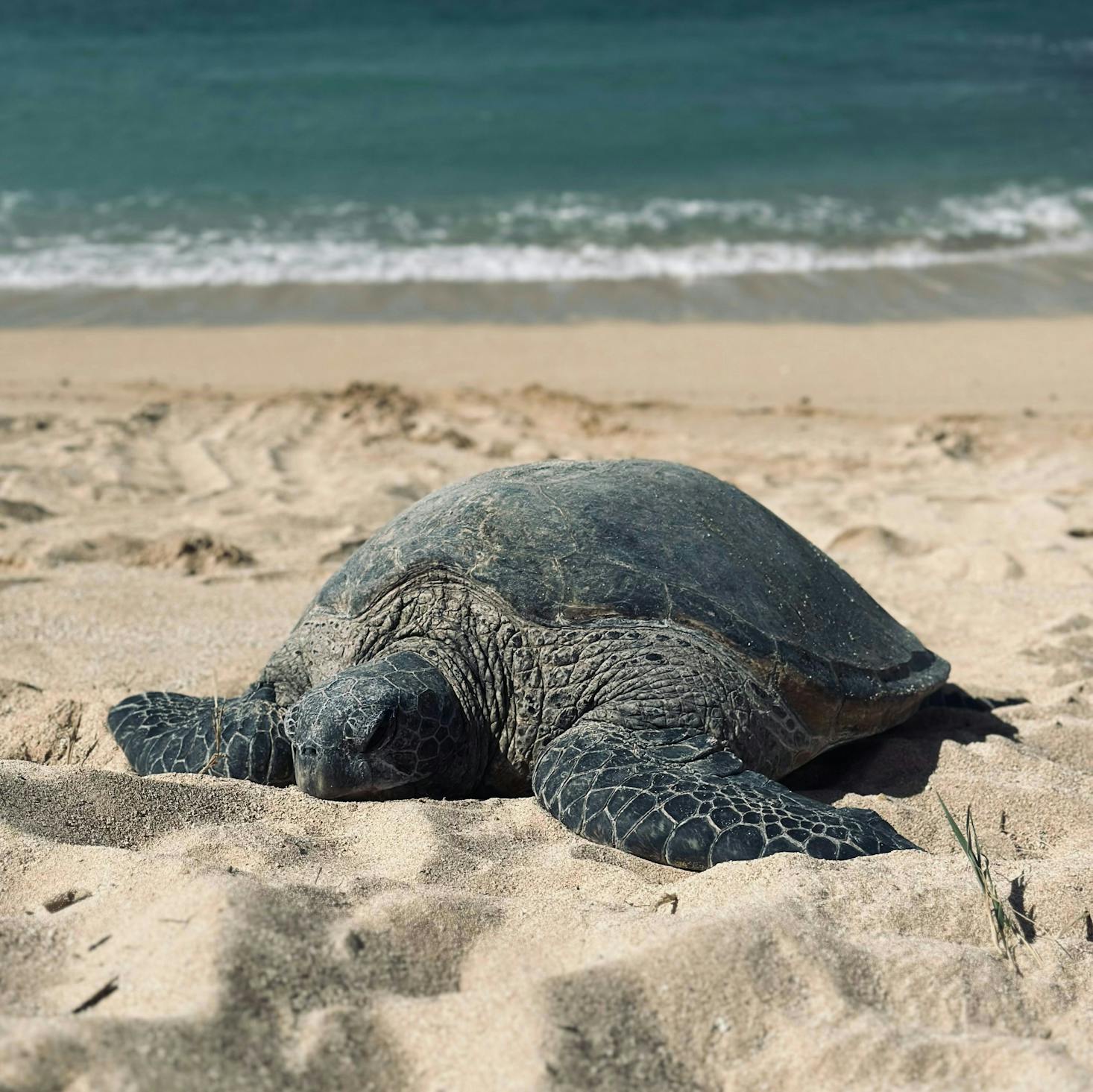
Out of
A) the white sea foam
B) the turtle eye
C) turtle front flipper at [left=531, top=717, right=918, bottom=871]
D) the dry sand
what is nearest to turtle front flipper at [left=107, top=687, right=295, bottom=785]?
the dry sand

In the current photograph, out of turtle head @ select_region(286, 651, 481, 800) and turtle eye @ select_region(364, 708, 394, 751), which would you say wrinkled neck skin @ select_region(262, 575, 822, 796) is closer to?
turtle head @ select_region(286, 651, 481, 800)

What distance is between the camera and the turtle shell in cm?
308

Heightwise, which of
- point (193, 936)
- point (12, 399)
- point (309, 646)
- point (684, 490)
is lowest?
point (12, 399)

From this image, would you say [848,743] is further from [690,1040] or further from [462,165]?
[462,165]

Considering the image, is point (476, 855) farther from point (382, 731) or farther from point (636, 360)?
point (636, 360)

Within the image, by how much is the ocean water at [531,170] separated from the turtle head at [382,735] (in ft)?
25.6

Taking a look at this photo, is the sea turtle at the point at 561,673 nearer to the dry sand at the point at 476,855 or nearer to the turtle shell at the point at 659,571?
the turtle shell at the point at 659,571

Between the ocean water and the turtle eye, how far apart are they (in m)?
7.95

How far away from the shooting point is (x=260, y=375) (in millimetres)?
8859

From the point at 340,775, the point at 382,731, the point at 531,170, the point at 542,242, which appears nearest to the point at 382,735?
the point at 382,731

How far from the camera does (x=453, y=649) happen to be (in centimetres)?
315

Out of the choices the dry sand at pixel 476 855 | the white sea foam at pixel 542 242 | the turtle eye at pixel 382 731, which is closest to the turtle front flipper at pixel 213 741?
the dry sand at pixel 476 855

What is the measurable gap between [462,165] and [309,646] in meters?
14.3

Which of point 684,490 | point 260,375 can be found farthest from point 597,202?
point 684,490
